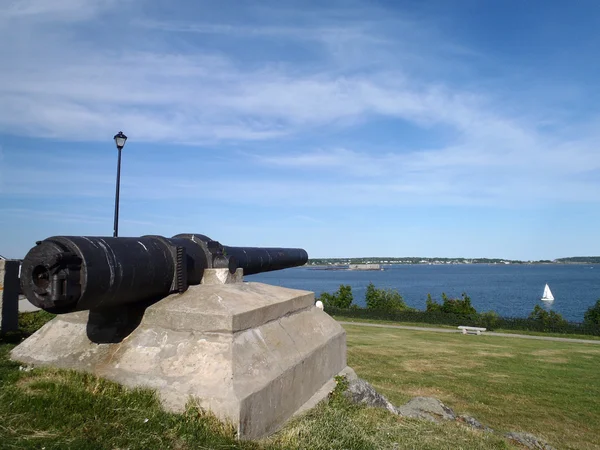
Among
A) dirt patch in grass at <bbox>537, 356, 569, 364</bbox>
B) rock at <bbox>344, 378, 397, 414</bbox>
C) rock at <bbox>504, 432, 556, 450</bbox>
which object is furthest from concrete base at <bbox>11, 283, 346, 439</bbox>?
dirt patch in grass at <bbox>537, 356, 569, 364</bbox>

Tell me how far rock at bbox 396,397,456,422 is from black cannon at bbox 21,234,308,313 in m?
3.12

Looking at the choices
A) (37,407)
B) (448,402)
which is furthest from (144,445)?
(448,402)

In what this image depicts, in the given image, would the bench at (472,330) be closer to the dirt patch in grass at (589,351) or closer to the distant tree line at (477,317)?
the distant tree line at (477,317)

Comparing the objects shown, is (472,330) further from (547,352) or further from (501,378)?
(501,378)

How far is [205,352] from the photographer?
404cm

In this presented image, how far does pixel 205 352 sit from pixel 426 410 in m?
3.93

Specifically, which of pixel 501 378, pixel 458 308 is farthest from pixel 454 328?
pixel 501 378

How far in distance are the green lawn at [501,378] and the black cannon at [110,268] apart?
468cm

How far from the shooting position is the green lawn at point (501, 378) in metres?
8.32

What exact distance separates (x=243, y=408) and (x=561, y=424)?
7.02 metres

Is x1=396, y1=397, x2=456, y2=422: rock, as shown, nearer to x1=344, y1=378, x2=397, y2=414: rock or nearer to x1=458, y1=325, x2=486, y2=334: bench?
x1=344, y1=378, x2=397, y2=414: rock

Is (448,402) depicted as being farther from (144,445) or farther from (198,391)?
(144,445)

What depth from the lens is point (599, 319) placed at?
28.0 m

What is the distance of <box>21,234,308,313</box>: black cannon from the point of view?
3350 millimetres
